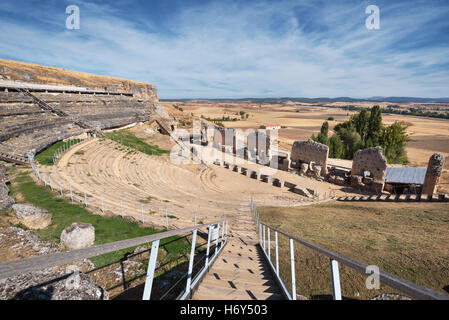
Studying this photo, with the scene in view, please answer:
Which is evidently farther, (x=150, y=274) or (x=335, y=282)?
(x=150, y=274)

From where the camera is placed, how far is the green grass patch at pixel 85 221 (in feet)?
25.1

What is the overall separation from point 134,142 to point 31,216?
22.8 metres

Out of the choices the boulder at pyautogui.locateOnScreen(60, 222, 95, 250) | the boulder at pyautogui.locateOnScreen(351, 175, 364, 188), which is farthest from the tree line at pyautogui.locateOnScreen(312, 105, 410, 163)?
the boulder at pyautogui.locateOnScreen(60, 222, 95, 250)

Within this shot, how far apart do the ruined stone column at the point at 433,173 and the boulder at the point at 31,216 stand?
27.2m

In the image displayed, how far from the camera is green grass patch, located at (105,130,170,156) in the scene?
91.9 ft

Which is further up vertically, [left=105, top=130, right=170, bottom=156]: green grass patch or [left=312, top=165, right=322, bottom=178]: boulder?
[left=105, top=130, right=170, bottom=156]: green grass patch

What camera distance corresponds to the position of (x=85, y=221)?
9.19m

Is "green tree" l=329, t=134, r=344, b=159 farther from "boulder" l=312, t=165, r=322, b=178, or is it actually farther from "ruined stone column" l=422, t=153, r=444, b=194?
"ruined stone column" l=422, t=153, r=444, b=194

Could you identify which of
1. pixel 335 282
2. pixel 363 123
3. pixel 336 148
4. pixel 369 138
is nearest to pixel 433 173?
pixel 336 148

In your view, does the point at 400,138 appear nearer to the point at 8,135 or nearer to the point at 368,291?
the point at 368,291

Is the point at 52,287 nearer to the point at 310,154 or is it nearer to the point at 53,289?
the point at 53,289

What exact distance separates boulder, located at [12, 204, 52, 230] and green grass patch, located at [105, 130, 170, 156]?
19471mm

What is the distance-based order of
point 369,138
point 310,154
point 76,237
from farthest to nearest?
point 369,138
point 310,154
point 76,237

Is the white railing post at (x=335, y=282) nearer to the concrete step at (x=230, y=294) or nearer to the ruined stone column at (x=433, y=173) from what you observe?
the concrete step at (x=230, y=294)
